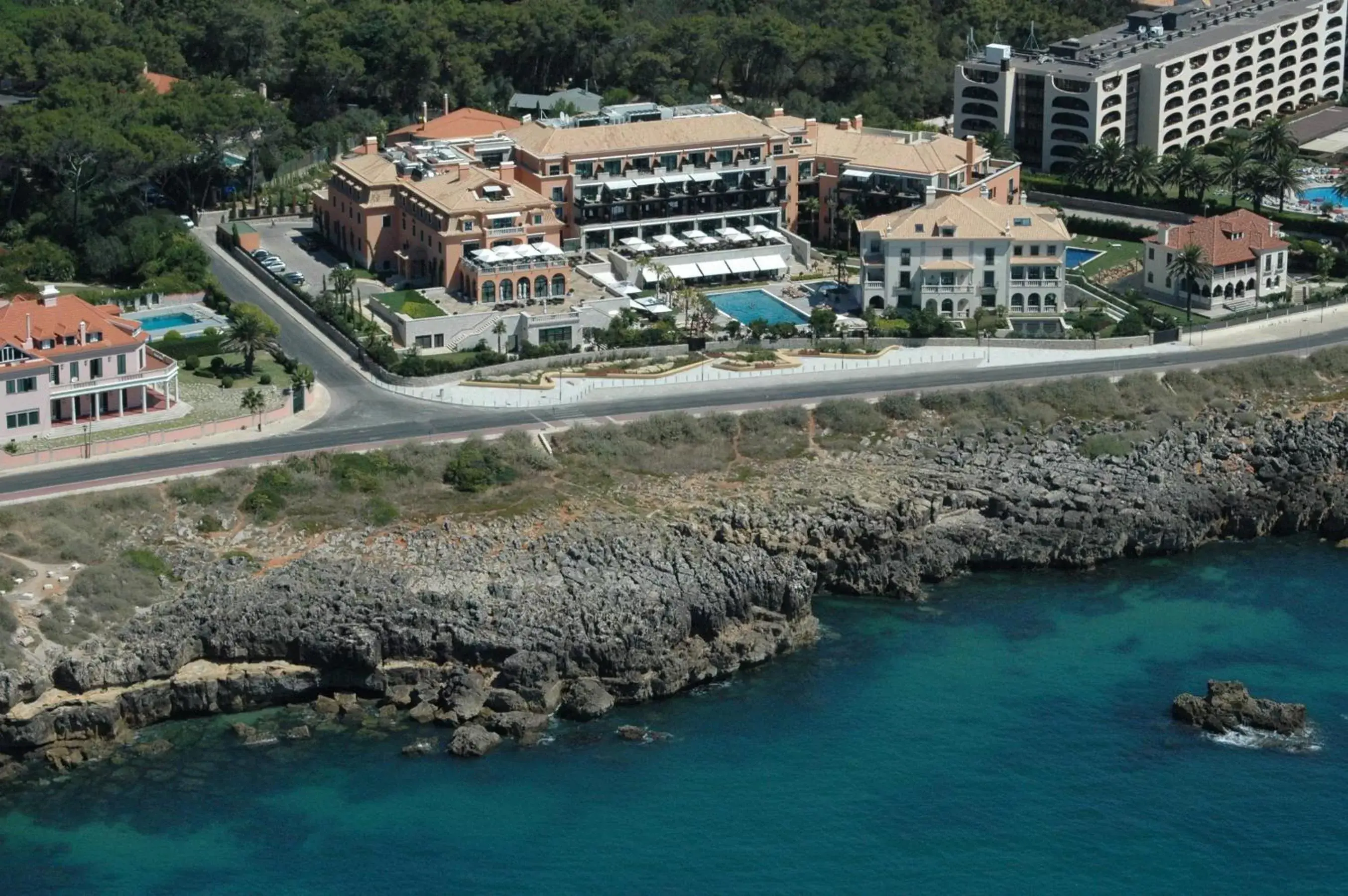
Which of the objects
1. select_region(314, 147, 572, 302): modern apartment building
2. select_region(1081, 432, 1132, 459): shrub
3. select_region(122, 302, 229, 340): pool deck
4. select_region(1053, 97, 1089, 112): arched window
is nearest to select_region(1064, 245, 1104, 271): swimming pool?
select_region(1053, 97, 1089, 112): arched window

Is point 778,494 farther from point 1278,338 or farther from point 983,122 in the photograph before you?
point 983,122

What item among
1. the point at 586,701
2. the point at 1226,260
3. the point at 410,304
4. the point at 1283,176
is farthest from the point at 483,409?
the point at 1283,176

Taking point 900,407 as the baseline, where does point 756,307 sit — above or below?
above

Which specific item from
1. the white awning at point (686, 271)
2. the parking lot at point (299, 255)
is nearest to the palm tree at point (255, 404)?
the parking lot at point (299, 255)

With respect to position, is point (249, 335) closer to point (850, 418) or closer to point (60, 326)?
point (60, 326)

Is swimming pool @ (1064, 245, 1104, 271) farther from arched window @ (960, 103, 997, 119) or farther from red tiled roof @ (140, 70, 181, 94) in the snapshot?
red tiled roof @ (140, 70, 181, 94)

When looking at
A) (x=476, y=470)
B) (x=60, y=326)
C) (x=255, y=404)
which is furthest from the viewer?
(x=255, y=404)

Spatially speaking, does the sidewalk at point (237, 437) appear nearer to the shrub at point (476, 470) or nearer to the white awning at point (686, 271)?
the shrub at point (476, 470)

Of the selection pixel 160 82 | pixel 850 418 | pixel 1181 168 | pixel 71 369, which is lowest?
pixel 850 418
